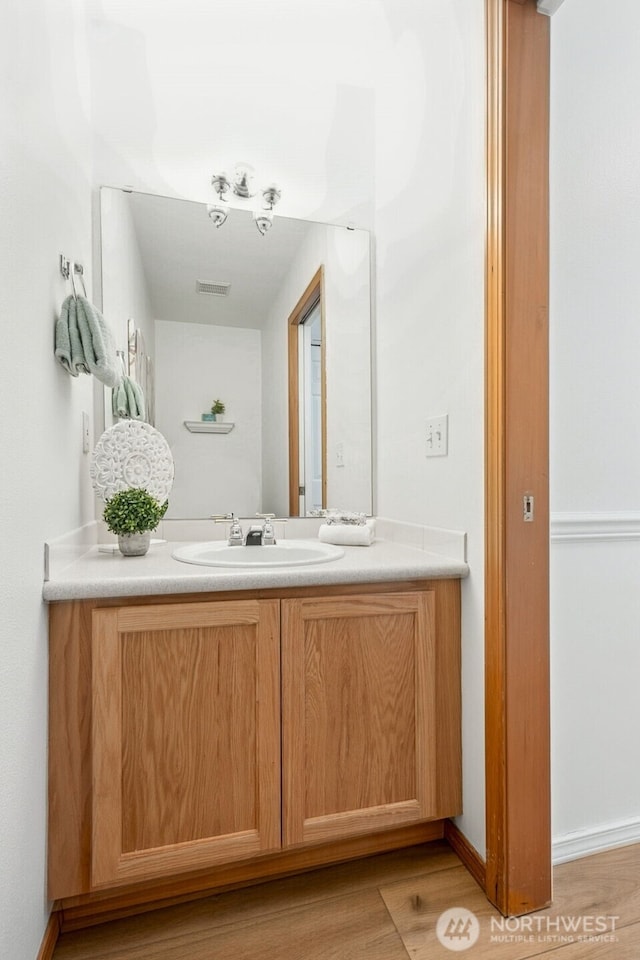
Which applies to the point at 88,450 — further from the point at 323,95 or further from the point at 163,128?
the point at 323,95

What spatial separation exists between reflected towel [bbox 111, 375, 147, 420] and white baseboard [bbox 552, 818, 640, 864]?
174 centimetres

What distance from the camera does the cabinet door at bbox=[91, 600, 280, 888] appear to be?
3.62 feet

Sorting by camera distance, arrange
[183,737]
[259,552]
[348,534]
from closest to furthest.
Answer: [183,737]
[259,552]
[348,534]

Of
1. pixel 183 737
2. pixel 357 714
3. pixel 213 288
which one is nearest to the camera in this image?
pixel 183 737

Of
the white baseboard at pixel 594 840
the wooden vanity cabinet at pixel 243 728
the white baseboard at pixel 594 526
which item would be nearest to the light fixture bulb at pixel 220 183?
the wooden vanity cabinet at pixel 243 728

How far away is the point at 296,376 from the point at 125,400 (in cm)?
64

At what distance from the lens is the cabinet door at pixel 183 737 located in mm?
1104

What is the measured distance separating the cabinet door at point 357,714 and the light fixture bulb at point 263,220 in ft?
4.56

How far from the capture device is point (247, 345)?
1.84 meters

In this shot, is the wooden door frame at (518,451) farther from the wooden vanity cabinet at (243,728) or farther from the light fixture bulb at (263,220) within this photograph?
the light fixture bulb at (263,220)

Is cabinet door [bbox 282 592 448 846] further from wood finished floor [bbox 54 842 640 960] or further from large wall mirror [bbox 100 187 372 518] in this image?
large wall mirror [bbox 100 187 372 518]

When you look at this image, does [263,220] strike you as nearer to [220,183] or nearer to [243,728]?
[220,183]

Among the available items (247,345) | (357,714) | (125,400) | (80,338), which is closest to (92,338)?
(80,338)

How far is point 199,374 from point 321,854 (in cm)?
150
